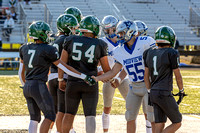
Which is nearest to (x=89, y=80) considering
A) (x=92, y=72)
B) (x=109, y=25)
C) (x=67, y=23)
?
(x=92, y=72)

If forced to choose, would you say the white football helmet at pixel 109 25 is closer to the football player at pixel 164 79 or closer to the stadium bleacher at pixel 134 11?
the football player at pixel 164 79

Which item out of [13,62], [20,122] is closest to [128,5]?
[13,62]

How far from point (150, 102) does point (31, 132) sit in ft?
4.89

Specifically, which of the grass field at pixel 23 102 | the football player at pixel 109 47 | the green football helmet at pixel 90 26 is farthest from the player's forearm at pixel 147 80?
the grass field at pixel 23 102

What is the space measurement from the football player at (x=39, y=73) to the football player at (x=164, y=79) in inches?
31.9

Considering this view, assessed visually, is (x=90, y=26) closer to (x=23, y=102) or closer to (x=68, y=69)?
(x=68, y=69)

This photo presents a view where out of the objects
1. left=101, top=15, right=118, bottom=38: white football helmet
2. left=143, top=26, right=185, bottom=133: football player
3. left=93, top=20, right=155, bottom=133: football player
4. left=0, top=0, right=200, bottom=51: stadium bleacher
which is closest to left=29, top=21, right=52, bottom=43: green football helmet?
left=93, top=20, right=155, bottom=133: football player

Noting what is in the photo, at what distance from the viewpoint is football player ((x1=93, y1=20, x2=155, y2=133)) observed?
18.6ft

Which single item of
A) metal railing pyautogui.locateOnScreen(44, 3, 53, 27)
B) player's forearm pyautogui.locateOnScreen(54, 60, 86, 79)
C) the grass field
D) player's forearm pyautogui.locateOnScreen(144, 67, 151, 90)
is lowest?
the grass field

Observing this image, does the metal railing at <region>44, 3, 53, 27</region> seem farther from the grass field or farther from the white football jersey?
the white football jersey

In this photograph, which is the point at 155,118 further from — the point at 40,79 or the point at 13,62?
the point at 13,62

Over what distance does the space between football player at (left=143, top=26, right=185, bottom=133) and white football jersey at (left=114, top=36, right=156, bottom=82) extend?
14.4 inches

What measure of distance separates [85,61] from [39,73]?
59 centimetres

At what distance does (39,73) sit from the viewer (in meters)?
5.26
